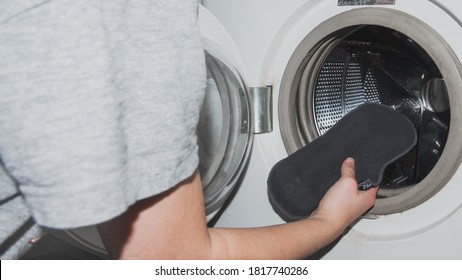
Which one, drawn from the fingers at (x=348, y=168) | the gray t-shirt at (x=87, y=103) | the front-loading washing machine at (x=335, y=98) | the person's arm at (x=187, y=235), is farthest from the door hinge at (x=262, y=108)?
the gray t-shirt at (x=87, y=103)

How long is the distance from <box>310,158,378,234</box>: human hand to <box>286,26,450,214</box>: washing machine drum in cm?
15

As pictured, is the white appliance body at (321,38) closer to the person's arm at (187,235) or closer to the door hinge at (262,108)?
the door hinge at (262,108)

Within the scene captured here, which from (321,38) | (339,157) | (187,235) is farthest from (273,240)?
(321,38)

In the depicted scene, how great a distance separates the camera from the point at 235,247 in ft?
1.94

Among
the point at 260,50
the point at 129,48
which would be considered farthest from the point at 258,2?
the point at 129,48

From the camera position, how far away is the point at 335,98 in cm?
111

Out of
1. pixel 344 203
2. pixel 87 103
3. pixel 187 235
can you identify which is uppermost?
pixel 87 103

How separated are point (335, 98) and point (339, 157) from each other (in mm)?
249

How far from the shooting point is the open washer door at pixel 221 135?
907 millimetres

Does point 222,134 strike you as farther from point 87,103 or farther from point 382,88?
point 87,103

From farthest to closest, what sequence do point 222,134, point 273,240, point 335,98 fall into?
1. point 335,98
2. point 222,134
3. point 273,240

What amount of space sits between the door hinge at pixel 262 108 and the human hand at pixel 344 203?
199 millimetres
